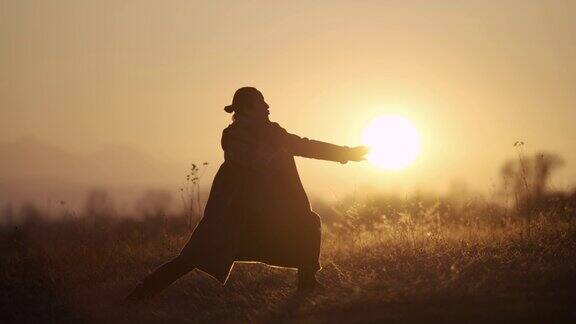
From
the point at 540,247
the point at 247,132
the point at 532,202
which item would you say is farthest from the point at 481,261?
the point at 532,202

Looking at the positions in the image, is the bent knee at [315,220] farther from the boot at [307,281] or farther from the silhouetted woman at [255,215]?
the boot at [307,281]

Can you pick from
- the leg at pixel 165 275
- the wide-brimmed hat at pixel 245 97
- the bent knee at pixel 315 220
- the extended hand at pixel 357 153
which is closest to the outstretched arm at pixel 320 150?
the extended hand at pixel 357 153

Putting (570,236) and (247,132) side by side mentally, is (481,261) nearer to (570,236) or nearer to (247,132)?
(570,236)

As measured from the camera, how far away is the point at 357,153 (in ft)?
32.2

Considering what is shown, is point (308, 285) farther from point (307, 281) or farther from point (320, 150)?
point (320, 150)

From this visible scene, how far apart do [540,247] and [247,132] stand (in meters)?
4.22

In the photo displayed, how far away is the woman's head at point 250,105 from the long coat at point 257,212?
114mm

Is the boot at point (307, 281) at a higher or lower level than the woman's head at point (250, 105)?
lower

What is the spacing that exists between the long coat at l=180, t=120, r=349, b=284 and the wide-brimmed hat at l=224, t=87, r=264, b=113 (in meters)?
0.23

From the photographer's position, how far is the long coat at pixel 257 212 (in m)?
9.47

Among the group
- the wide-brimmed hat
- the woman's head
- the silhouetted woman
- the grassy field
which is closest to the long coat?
the silhouetted woman

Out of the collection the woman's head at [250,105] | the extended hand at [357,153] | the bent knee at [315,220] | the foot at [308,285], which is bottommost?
the foot at [308,285]

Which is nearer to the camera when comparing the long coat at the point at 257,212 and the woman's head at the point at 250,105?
the long coat at the point at 257,212

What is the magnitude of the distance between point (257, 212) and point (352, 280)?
4.84 feet
